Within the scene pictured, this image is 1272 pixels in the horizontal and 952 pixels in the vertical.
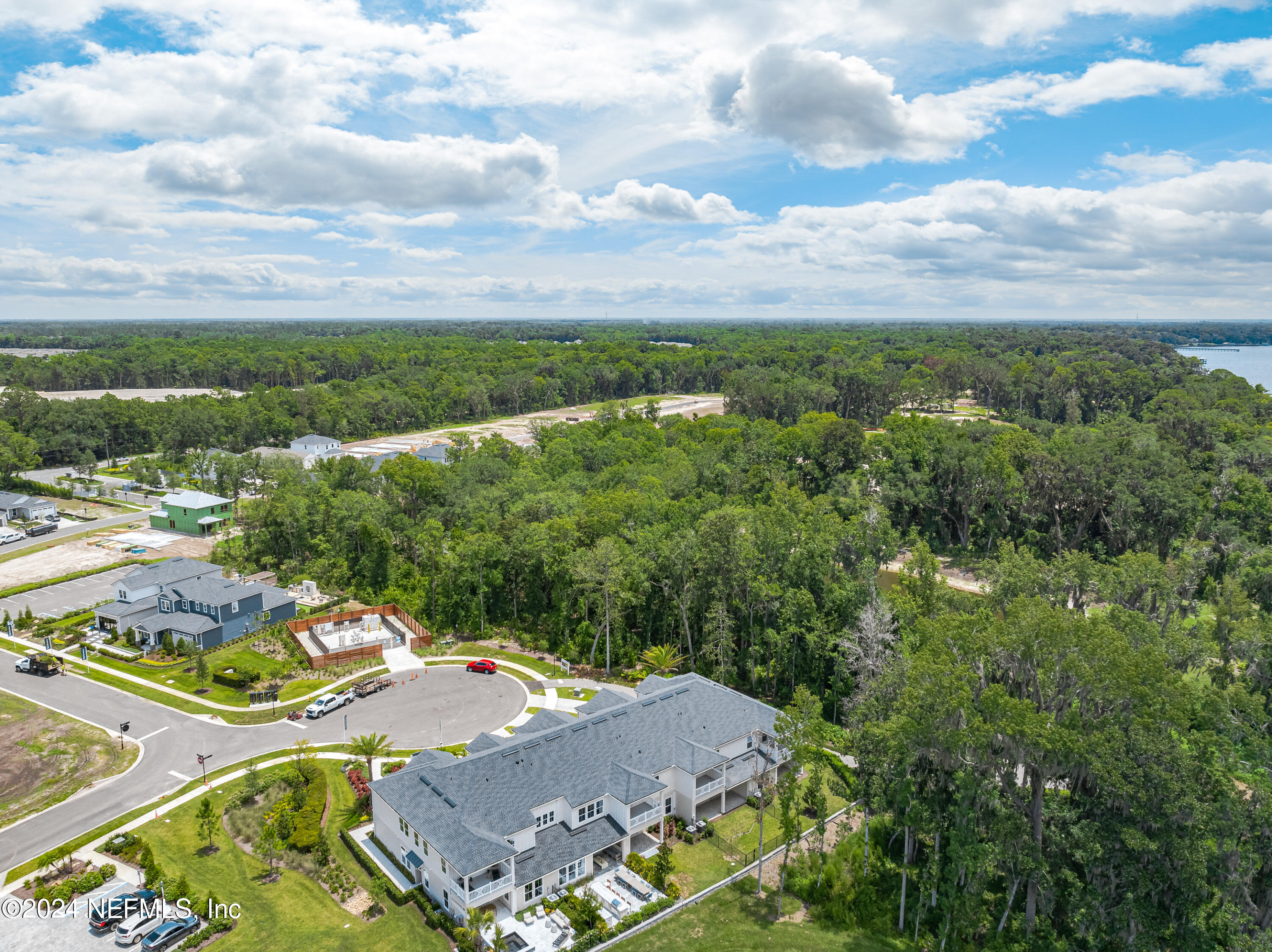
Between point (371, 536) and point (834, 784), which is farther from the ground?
point (371, 536)

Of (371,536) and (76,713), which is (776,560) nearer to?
(371,536)

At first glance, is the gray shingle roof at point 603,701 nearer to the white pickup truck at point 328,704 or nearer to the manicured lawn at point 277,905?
the manicured lawn at point 277,905

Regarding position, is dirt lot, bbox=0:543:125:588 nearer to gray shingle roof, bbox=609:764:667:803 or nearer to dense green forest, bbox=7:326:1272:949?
dense green forest, bbox=7:326:1272:949

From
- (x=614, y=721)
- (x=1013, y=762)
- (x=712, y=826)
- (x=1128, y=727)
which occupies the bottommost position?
(x=712, y=826)

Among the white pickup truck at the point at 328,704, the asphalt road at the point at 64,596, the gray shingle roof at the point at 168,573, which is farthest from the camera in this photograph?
the asphalt road at the point at 64,596

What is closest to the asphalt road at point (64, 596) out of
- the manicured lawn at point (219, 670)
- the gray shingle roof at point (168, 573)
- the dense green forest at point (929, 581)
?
the gray shingle roof at point (168, 573)

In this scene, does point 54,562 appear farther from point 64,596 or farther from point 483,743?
point 483,743

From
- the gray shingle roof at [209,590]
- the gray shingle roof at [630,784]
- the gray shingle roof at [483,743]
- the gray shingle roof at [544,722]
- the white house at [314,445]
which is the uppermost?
the white house at [314,445]

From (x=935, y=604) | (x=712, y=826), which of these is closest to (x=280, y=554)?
(x=712, y=826)
